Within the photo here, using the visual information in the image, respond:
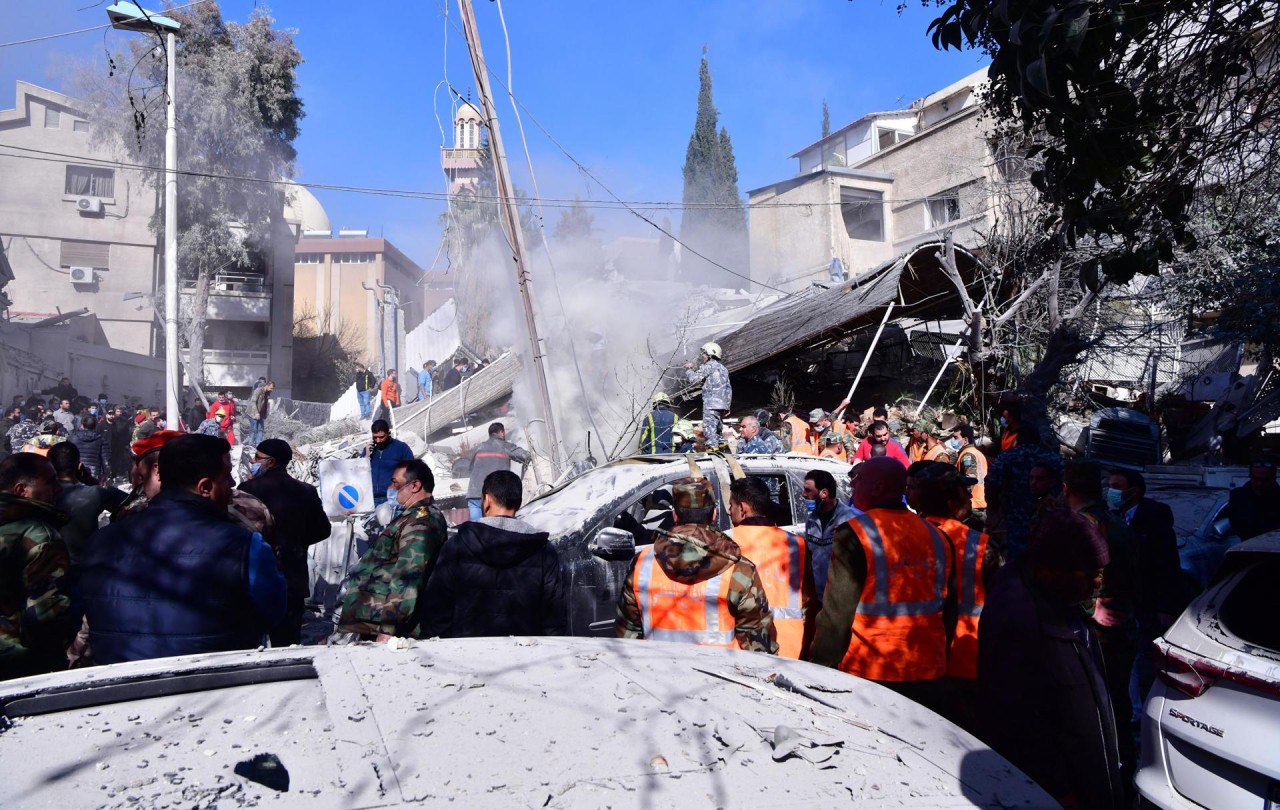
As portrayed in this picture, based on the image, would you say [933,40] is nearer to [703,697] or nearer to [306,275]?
[703,697]

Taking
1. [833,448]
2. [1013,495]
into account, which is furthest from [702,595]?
[833,448]

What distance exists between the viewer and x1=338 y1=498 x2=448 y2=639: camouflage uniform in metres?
4.03

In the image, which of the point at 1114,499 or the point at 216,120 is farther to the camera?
the point at 216,120

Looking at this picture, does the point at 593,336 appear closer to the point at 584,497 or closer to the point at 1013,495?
the point at 584,497

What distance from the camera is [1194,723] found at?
326cm

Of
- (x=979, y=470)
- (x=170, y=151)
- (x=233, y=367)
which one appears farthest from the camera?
(x=233, y=367)

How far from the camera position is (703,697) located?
88.8 inches

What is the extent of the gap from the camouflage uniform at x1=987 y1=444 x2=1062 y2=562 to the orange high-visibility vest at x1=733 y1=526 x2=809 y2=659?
1.63 m

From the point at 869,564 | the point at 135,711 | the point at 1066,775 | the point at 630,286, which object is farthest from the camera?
the point at 630,286

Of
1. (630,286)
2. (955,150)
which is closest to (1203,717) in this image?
(630,286)

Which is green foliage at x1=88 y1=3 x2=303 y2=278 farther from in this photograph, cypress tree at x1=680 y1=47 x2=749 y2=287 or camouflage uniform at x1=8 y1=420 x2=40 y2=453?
cypress tree at x1=680 y1=47 x2=749 y2=287

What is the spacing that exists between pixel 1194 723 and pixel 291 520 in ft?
15.3

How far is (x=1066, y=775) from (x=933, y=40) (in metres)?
3.64

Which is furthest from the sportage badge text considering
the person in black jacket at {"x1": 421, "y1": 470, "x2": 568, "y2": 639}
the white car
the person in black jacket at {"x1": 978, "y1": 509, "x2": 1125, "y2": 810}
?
the person in black jacket at {"x1": 421, "y1": 470, "x2": 568, "y2": 639}
